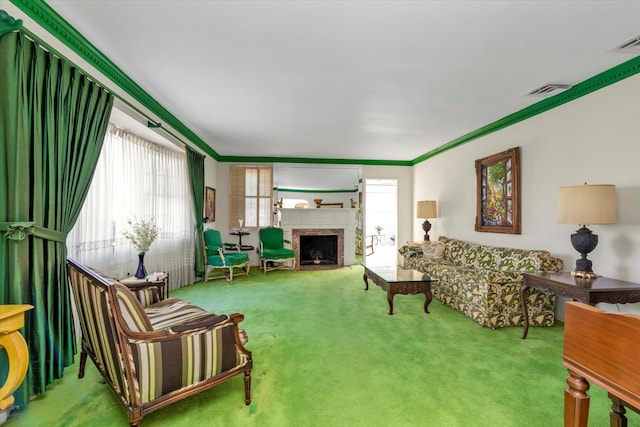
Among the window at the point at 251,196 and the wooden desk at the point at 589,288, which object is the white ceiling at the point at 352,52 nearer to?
the wooden desk at the point at 589,288

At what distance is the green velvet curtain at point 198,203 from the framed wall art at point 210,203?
1.40 ft

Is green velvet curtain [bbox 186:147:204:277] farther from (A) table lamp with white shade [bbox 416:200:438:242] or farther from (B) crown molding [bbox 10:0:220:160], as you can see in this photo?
(A) table lamp with white shade [bbox 416:200:438:242]

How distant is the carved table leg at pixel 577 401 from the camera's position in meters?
1.35

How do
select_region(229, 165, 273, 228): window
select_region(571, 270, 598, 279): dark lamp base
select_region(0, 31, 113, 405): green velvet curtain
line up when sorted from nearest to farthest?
select_region(0, 31, 113, 405): green velvet curtain
select_region(571, 270, 598, 279): dark lamp base
select_region(229, 165, 273, 228): window

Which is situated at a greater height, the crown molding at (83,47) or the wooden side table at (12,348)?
the crown molding at (83,47)

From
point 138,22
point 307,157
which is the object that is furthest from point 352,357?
point 307,157

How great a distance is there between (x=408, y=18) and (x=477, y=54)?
92cm

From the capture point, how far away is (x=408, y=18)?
7.06ft

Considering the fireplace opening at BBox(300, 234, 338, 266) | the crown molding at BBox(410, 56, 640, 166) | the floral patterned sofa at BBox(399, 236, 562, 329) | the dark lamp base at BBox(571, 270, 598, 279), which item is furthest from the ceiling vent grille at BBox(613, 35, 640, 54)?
the fireplace opening at BBox(300, 234, 338, 266)

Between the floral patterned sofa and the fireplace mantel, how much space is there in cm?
298

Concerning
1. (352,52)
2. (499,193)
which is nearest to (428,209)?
(499,193)

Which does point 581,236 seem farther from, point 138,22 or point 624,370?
point 138,22

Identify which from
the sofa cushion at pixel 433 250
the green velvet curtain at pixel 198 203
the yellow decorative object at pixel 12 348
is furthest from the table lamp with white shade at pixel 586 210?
the green velvet curtain at pixel 198 203

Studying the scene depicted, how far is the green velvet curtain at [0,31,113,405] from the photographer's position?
1.83 metres
